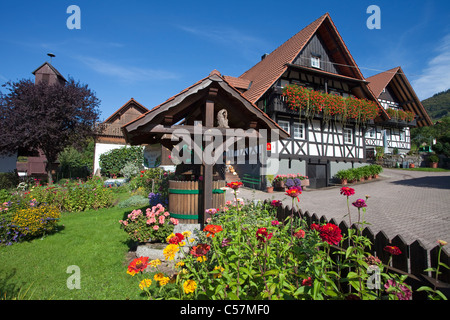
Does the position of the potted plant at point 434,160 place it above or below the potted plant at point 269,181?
above

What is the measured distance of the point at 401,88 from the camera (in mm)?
22531

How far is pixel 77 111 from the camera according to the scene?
14.7m

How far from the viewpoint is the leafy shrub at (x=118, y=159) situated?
18953mm

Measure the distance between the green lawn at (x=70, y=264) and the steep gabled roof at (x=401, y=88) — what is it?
Answer: 25.2 metres

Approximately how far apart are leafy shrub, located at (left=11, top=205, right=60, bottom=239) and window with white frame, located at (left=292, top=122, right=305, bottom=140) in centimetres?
1291

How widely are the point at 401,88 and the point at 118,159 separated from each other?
92.5ft

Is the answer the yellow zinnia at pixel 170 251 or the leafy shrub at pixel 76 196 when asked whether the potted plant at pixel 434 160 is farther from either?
the yellow zinnia at pixel 170 251

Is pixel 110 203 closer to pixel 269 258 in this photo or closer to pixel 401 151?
pixel 269 258

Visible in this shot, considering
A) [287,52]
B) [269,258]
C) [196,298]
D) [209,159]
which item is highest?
[287,52]

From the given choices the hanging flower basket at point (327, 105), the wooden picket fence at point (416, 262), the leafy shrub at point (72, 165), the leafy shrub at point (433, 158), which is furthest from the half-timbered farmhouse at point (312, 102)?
the leafy shrub at point (72, 165)

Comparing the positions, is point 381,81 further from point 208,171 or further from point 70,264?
point 70,264

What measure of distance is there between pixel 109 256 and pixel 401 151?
1154 inches

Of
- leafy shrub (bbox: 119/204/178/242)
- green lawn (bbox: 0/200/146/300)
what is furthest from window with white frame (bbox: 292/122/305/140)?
leafy shrub (bbox: 119/204/178/242)

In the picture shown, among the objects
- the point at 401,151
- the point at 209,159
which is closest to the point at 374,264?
the point at 209,159
